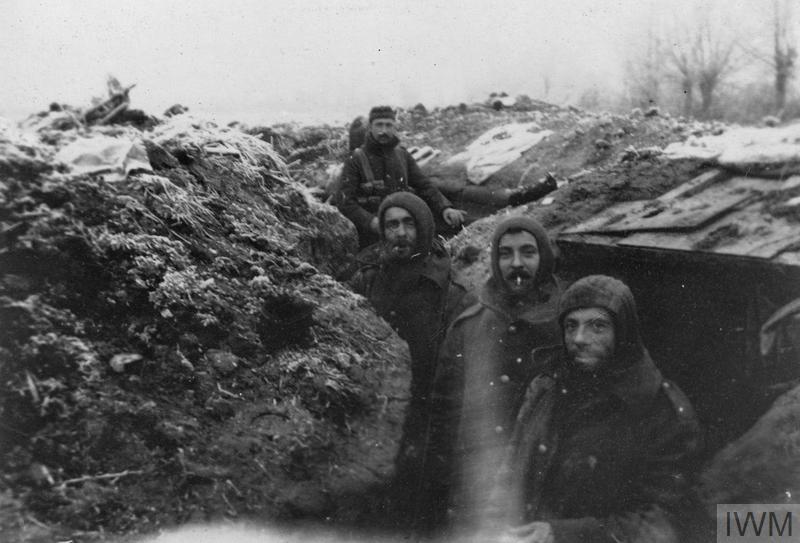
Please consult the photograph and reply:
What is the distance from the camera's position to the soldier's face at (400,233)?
3.90m

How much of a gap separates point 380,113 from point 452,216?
35.8 inches

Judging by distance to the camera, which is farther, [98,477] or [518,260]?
[518,260]

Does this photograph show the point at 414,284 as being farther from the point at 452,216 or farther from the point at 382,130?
the point at 382,130

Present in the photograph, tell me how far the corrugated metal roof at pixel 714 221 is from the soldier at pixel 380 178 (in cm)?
114

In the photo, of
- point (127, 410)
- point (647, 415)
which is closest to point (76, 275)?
point (127, 410)

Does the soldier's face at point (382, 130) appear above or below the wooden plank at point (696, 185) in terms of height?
above

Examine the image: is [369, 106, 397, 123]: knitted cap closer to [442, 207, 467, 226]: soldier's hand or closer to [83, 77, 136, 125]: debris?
[442, 207, 467, 226]: soldier's hand

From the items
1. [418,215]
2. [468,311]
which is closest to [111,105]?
[418,215]

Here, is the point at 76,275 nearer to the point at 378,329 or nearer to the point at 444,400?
the point at 378,329

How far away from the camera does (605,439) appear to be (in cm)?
313

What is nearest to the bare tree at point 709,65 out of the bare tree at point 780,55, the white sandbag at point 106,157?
the bare tree at point 780,55

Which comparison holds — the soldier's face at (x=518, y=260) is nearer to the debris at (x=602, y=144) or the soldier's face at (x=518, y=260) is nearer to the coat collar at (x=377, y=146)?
the coat collar at (x=377, y=146)

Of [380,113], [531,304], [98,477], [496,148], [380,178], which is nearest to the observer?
[98,477]

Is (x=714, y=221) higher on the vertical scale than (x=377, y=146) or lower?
lower
